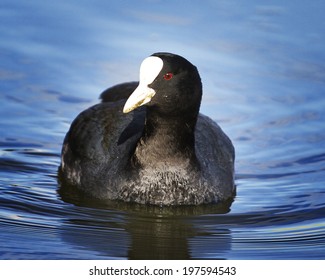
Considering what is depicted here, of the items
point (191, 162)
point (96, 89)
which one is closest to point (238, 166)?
point (191, 162)

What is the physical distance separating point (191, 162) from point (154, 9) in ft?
17.1

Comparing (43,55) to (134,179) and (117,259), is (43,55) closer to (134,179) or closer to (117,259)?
(134,179)

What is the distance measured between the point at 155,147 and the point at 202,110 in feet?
8.81

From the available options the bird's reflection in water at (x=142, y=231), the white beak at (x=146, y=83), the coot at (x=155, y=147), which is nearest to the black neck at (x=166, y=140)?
the coot at (x=155, y=147)

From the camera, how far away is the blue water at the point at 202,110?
9.16 metres

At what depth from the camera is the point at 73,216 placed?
9641 millimetres

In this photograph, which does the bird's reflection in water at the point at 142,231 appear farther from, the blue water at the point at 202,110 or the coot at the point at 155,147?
the coot at the point at 155,147

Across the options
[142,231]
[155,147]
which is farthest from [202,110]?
[142,231]

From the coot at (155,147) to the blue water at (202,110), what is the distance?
6.7 inches

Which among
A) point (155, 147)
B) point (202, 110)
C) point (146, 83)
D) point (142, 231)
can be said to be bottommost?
point (142, 231)

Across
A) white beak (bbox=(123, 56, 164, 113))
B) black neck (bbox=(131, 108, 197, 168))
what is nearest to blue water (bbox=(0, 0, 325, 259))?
black neck (bbox=(131, 108, 197, 168))

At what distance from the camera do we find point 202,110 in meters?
12.5

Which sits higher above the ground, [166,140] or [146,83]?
[146,83]

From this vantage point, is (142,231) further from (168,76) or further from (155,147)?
(168,76)
